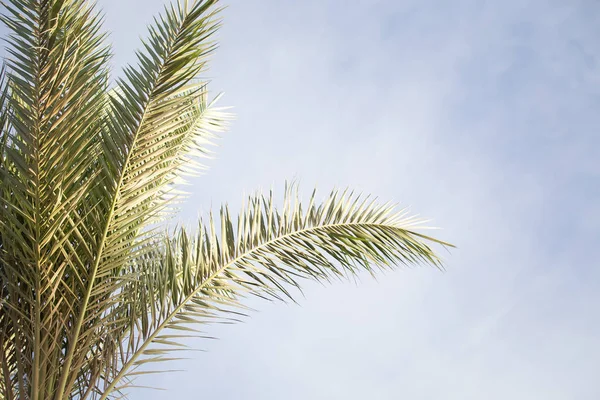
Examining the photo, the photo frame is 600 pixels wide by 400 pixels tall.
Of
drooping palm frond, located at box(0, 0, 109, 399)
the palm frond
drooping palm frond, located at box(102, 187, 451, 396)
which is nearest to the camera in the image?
drooping palm frond, located at box(0, 0, 109, 399)

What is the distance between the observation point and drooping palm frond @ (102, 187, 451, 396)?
325cm

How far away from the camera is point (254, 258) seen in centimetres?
348

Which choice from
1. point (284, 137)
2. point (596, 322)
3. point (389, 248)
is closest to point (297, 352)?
point (284, 137)

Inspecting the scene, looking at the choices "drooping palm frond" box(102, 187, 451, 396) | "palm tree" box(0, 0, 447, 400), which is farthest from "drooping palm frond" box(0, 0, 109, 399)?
"drooping palm frond" box(102, 187, 451, 396)

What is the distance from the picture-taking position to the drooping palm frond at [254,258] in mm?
3252

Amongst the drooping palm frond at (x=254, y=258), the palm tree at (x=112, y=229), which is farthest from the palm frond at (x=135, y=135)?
the drooping palm frond at (x=254, y=258)

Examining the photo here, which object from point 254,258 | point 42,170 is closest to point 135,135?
point 42,170

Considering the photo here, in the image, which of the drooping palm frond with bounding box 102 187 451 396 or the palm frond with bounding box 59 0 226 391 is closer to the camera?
the palm frond with bounding box 59 0 226 391

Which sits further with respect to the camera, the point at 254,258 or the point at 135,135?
the point at 254,258

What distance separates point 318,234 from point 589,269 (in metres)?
33.2

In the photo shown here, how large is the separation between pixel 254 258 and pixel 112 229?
778 millimetres

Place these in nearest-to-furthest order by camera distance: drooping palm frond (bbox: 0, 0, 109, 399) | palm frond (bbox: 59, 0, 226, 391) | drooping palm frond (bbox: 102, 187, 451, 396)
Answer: drooping palm frond (bbox: 0, 0, 109, 399) < palm frond (bbox: 59, 0, 226, 391) < drooping palm frond (bbox: 102, 187, 451, 396)

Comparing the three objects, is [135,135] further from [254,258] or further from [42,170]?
[254,258]

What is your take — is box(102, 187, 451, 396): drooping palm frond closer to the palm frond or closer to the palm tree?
the palm tree
